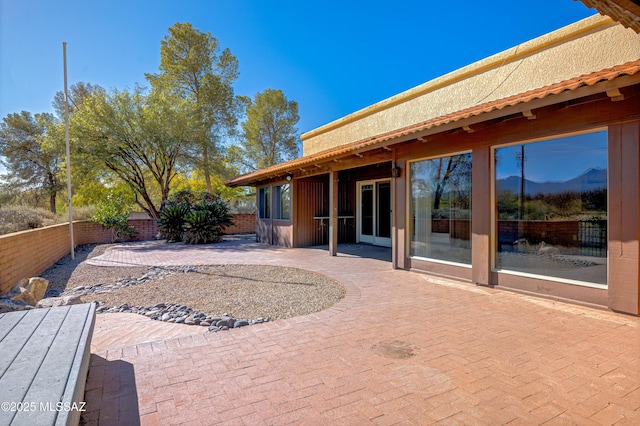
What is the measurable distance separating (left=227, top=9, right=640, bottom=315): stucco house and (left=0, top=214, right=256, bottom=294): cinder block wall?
6862 millimetres

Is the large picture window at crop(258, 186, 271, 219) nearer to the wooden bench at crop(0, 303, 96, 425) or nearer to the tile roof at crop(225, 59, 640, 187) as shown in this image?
the tile roof at crop(225, 59, 640, 187)

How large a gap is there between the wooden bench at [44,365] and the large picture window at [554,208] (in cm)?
577

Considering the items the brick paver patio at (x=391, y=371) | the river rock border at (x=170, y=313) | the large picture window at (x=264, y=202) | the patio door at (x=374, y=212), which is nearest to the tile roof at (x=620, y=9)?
the brick paver patio at (x=391, y=371)

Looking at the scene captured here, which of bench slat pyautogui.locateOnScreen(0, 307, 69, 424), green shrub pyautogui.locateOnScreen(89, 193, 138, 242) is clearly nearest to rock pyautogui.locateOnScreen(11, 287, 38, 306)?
bench slat pyautogui.locateOnScreen(0, 307, 69, 424)

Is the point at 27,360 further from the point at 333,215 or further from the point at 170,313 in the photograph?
the point at 333,215

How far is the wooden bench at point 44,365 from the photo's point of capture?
5.11 ft

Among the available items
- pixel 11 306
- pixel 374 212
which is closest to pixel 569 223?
pixel 374 212

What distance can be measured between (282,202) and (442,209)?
22.6ft

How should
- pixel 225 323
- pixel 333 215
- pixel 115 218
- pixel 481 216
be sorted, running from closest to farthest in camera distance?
1. pixel 225 323
2. pixel 481 216
3. pixel 333 215
4. pixel 115 218

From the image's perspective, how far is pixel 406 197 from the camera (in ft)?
23.7

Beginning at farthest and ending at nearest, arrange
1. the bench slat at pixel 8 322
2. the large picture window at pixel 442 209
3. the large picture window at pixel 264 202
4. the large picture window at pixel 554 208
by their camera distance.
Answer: the large picture window at pixel 264 202, the large picture window at pixel 442 209, the large picture window at pixel 554 208, the bench slat at pixel 8 322

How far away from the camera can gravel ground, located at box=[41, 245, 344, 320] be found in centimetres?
488

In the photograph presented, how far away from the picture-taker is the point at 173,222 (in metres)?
14.7

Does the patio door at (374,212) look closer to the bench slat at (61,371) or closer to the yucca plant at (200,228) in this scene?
the yucca plant at (200,228)
